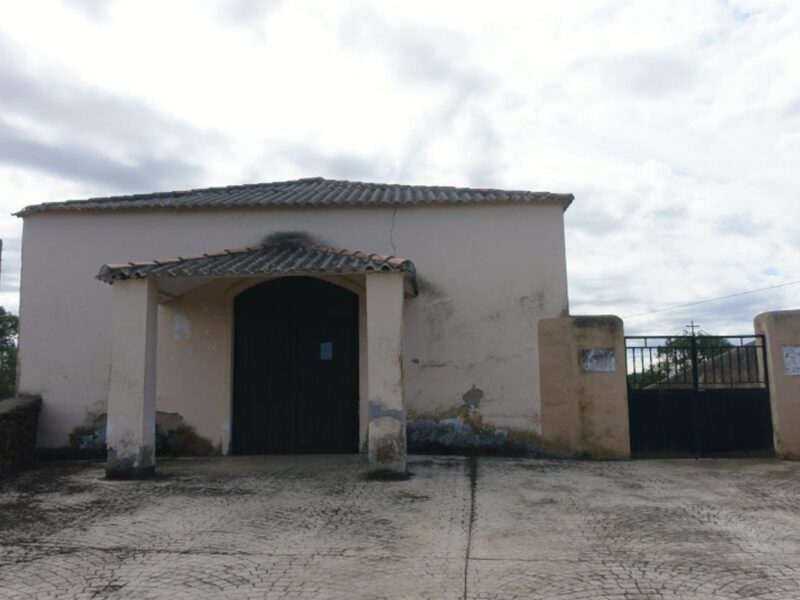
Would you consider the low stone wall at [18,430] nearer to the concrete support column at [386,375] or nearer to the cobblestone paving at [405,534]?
the cobblestone paving at [405,534]

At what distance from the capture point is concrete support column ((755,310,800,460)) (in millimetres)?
9289

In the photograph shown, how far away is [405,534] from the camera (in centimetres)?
534

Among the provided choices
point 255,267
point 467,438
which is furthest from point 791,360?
point 255,267

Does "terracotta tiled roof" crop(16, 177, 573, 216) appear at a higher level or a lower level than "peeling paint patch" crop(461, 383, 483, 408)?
higher

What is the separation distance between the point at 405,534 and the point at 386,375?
2464mm

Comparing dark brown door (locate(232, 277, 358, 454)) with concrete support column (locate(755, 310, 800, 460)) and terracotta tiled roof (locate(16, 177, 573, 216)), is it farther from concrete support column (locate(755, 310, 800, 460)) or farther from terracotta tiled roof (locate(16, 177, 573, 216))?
concrete support column (locate(755, 310, 800, 460))

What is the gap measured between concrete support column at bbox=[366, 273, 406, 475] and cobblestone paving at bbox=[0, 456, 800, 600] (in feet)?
1.21

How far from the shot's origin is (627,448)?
9.25 m

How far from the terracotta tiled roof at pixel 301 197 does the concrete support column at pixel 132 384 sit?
7.99 feet

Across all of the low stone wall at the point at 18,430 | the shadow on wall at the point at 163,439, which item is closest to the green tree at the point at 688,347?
the shadow on wall at the point at 163,439

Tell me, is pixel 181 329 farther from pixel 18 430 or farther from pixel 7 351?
pixel 7 351

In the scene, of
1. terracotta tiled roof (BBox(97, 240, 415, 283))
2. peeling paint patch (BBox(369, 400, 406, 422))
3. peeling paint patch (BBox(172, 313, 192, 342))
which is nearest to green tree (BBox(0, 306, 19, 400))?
peeling paint patch (BBox(172, 313, 192, 342))

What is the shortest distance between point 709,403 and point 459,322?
4006mm

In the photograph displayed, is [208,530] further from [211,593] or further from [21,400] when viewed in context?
[21,400]
